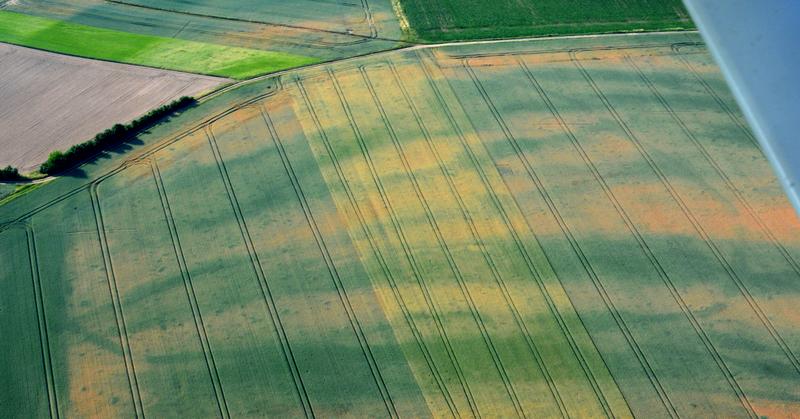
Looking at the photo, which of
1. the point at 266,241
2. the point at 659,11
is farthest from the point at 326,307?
the point at 659,11

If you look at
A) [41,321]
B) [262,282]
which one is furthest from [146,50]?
[262,282]

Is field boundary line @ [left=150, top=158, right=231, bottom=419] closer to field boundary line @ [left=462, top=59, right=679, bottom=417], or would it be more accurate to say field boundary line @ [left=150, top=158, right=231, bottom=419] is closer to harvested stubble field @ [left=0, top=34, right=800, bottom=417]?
harvested stubble field @ [left=0, top=34, right=800, bottom=417]

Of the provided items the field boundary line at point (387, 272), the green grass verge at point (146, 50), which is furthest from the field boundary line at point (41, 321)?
the green grass verge at point (146, 50)

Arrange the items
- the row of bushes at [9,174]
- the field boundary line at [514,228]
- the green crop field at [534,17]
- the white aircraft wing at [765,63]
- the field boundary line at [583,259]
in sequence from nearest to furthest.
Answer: the white aircraft wing at [765,63]
the field boundary line at [583,259]
the field boundary line at [514,228]
the row of bushes at [9,174]
the green crop field at [534,17]

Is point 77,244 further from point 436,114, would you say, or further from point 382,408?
point 436,114

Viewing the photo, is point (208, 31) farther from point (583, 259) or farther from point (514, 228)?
point (583, 259)

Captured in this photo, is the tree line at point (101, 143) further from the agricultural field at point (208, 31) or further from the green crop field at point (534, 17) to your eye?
the green crop field at point (534, 17)

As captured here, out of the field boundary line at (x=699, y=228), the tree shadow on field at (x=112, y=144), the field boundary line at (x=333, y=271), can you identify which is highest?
the tree shadow on field at (x=112, y=144)
